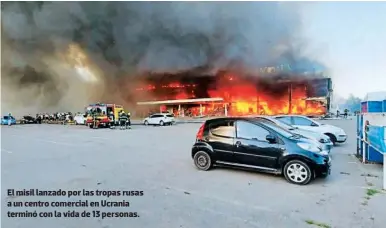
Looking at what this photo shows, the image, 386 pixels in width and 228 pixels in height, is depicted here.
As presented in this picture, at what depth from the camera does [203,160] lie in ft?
19.6

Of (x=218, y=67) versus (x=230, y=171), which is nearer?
(x=230, y=171)

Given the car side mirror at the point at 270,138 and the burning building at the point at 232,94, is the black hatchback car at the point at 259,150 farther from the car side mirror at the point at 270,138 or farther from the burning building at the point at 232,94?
the burning building at the point at 232,94

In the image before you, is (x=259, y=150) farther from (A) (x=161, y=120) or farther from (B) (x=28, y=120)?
(B) (x=28, y=120)

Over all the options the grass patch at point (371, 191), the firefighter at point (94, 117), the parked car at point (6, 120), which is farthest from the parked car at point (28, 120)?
the grass patch at point (371, 191)

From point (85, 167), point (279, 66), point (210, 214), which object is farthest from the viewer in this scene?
point (279, 66)

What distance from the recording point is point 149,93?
47.8 metres

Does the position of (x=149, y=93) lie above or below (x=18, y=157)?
above

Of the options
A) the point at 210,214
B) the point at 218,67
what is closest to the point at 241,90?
the point at 218,67

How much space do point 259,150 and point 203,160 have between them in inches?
50.7

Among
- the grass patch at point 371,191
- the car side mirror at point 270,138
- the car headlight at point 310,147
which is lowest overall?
the grass patch at point 371,191

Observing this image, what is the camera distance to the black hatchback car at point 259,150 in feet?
16.2

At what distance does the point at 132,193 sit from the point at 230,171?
2.26m

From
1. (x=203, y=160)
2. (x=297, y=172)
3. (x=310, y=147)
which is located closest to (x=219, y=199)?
(x=297, y=172)

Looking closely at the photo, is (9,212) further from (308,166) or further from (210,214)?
(308,166)
